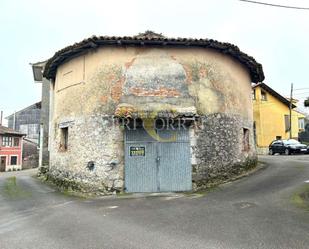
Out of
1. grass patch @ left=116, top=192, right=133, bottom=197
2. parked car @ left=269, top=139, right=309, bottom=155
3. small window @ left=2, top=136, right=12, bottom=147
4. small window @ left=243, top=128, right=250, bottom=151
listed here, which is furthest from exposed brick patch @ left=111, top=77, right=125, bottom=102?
small window @ left=2, top=136, right=12, bottom=147

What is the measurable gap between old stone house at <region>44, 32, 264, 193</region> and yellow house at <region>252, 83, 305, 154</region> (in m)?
20.9

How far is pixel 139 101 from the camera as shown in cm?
1132

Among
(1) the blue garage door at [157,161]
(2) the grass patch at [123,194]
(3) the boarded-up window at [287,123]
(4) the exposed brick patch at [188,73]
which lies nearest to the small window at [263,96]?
(3) the boarded-up window at [287,123]

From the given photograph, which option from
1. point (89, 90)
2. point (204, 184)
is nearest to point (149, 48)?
point (89, 90)

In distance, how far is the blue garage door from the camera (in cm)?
1097

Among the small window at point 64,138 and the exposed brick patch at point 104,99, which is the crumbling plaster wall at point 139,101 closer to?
the exposed brick patch at point 104,99

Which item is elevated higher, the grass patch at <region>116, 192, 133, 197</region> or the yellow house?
the yellow house

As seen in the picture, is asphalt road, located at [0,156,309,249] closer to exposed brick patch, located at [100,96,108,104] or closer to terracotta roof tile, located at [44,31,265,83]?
exposed brick patch, located at [100,96,108,104]

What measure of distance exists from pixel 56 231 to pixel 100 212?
1.88 meters

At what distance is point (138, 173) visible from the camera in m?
11.0

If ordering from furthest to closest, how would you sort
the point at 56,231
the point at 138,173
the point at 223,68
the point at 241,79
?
the point at 241,79 → the point at 223,68 → the point at 138,173 → the point at 56,231

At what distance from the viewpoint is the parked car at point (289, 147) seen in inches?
983

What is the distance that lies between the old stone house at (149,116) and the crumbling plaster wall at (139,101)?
4 centimetres

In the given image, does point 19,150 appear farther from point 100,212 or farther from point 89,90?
point 100,212
